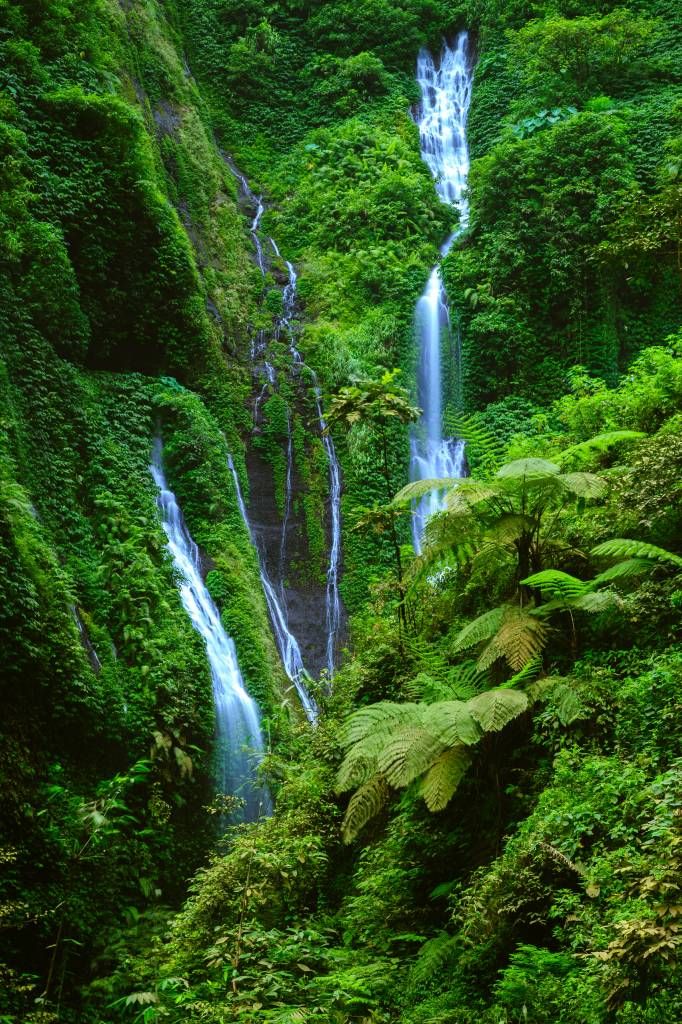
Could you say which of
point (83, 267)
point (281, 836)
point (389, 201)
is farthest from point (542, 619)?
point (389, 201)

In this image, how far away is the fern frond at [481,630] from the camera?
224 inches

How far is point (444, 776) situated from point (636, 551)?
6.44 ft

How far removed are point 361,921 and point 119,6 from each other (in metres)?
18.9

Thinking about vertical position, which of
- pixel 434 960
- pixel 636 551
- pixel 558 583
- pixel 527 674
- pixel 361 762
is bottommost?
pixel 434 960

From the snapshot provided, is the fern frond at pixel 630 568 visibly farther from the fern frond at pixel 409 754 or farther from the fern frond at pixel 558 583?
the fern frond at pixel 409 754

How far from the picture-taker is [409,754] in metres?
4.73

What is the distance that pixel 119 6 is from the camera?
57.8 feet

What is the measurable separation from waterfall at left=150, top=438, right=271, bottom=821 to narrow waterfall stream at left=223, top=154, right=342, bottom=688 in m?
1.39

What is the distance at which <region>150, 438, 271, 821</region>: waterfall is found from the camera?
1053 centimetres

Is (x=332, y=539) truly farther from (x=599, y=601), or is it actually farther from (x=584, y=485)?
(x=599, y=601)

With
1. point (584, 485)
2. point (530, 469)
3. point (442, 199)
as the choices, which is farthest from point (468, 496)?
point (442, 199)

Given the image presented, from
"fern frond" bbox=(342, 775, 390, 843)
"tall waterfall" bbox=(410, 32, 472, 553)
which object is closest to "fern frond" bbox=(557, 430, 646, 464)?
"fern frond" bbox=(342, 775, 390, 843)

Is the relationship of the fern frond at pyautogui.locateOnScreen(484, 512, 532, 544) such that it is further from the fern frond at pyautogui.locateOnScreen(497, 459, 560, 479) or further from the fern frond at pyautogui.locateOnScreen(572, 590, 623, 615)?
the fern frond at pyautogui.locateOnScreen(572, 590, 623, 615)

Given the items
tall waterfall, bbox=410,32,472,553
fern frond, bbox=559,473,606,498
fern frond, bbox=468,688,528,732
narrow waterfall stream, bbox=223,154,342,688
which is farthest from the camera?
tall waterfall, bbox=410,32,472,553
